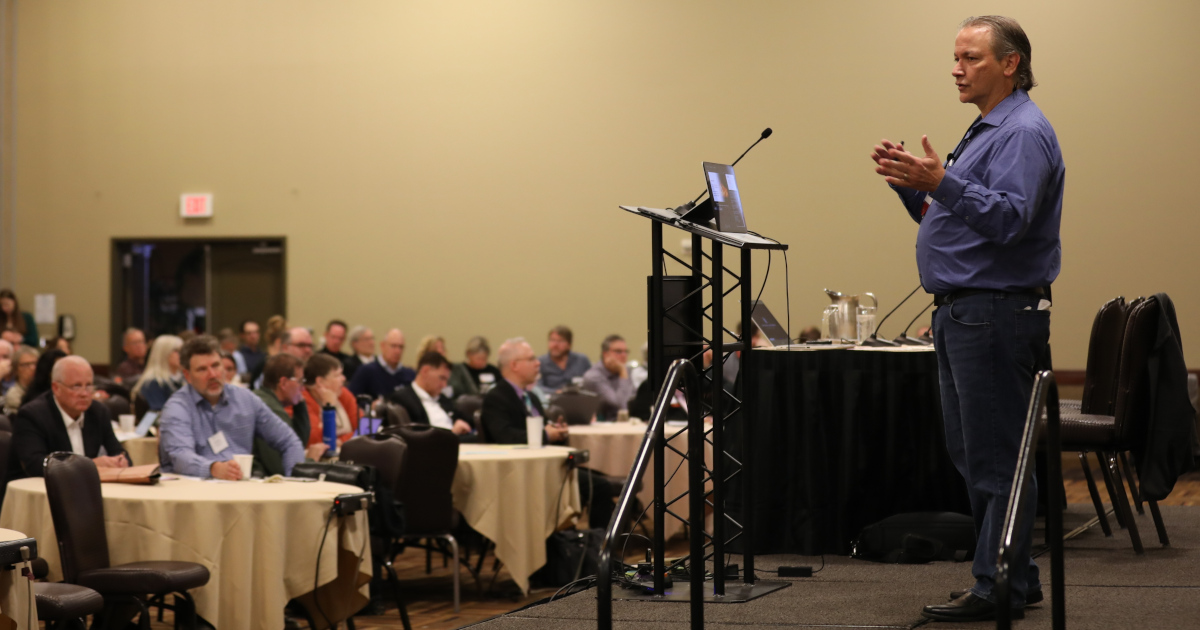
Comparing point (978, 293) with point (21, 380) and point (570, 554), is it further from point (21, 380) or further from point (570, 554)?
point (21, 380)

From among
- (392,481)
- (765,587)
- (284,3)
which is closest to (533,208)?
(284,3)

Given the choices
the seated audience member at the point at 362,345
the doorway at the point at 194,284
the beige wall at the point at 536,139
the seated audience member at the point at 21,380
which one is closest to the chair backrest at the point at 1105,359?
the seated audience member at the point at 21,380

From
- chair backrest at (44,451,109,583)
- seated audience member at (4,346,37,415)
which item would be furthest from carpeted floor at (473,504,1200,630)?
seated audience member at (4,346,37,415)

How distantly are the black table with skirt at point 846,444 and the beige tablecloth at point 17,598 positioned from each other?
2311 mm

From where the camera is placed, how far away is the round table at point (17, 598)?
318 cm

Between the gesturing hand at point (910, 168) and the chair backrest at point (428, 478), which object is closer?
the gesturing hand at point (910, 168)

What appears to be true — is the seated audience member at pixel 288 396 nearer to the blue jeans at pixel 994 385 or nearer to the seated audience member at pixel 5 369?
the seated audience member at pixel 5 369

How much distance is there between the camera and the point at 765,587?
3.52 meters

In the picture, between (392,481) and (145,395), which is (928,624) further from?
(145,395)

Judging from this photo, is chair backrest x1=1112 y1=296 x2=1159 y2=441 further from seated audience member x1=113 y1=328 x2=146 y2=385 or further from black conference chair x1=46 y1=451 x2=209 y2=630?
seated audience member x1=113 y1=328 x2=146 y2=385

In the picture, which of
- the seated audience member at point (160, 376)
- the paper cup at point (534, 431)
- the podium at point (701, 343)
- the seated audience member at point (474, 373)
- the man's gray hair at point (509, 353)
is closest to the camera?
the podium at point (701, 343)

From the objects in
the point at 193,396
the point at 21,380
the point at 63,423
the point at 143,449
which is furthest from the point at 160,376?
the point at 193,396

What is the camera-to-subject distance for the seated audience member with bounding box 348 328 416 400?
31.9 feet

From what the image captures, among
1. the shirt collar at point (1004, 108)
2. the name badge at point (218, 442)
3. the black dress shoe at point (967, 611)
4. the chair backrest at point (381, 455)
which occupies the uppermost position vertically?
the shirt collar at point (1004, 108)
